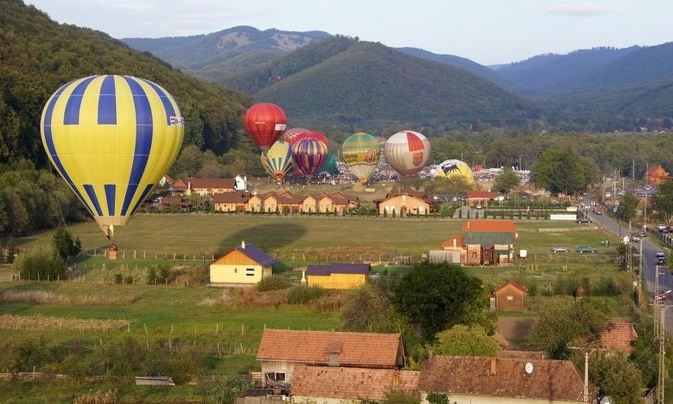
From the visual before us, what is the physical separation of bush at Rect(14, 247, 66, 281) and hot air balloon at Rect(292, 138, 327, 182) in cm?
5554

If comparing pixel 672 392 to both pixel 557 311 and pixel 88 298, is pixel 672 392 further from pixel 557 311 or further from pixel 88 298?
pixel 88 298

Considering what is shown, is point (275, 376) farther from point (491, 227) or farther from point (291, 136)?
point (291, 136)

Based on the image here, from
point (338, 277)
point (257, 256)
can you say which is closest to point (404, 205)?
point (257, 256)

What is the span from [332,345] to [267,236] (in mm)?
34863

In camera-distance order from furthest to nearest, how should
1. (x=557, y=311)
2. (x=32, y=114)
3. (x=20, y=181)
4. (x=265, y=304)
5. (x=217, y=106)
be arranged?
(x=217, y=106), (x=32, y=114), (x=20, y=181), (x=265, y=304), (x=557, y=311)

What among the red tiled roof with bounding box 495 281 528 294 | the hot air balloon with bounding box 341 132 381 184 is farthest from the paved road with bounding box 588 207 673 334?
the hot air balloon with bounding box 341 132 381 184

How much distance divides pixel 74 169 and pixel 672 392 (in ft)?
74.4

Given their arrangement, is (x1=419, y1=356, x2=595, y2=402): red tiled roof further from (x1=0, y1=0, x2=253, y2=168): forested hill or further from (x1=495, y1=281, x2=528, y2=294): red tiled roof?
(x1=0, y1=0, x2=253, y2=168): forested hill

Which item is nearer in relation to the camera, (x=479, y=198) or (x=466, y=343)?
(x=466, y=343)

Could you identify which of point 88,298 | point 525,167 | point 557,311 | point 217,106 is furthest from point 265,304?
point 525,167

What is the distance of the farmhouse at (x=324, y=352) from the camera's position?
87.2 feet

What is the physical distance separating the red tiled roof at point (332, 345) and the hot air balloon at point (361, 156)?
72.2m

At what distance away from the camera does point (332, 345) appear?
27.0 meters

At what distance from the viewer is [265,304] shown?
129ft
